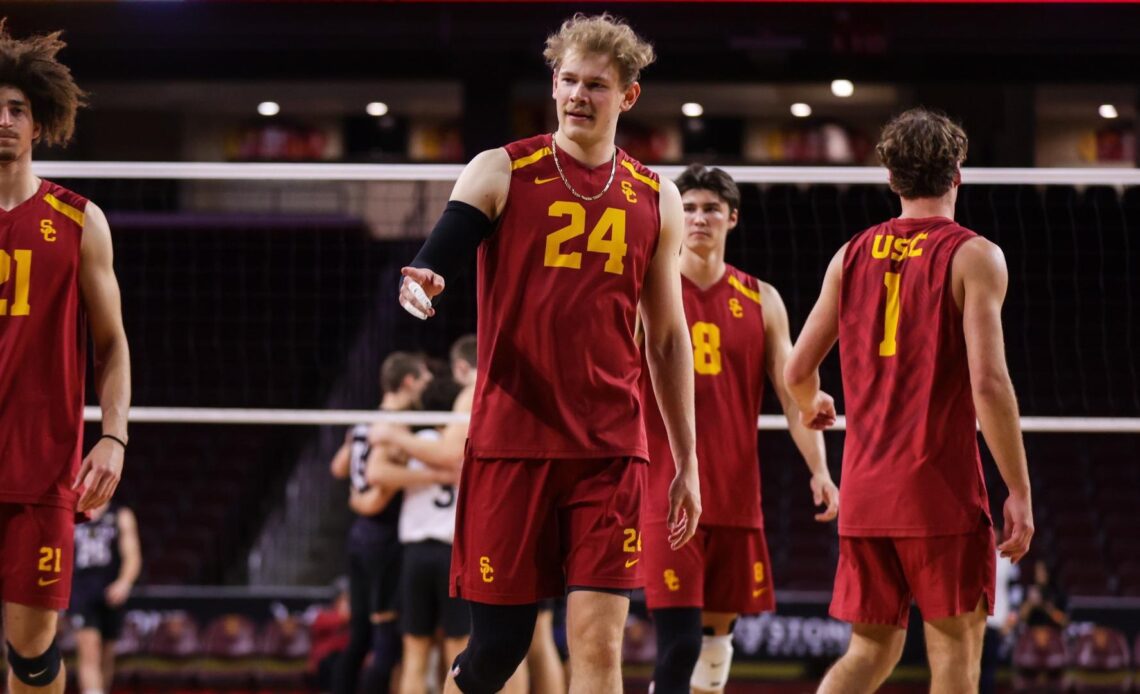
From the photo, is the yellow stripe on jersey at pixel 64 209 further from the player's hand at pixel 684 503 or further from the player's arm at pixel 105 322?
the player's hand at pixel 684 503

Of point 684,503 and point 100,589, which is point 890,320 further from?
point 100,589

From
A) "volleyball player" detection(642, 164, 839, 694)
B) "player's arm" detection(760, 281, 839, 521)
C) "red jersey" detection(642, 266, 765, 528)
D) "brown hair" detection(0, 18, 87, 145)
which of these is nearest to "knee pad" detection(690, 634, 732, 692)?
"volleyball player" detection(642, 164, 839, 694)

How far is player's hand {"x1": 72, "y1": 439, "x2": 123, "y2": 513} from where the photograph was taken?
13.8ft

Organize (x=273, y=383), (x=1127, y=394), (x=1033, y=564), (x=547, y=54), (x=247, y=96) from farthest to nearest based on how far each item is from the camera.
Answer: (x=247, y=96)
(x=273, y=383)
(x=1127, y=394)
(x=1033, y=564)
(x=547, y=54)

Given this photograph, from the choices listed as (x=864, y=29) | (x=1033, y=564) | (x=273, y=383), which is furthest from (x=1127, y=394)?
(x=273, y=383)

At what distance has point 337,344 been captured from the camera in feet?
55.1

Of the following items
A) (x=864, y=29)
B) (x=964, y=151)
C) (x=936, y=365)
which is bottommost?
(x=936, y=365)

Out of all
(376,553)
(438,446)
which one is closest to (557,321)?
(438,446)

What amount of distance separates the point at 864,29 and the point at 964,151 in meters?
8.91

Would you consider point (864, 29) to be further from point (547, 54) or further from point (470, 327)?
point (547, 54)

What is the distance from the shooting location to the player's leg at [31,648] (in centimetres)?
426

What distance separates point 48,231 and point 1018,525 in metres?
2.89

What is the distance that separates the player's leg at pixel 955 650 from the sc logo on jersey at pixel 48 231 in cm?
275

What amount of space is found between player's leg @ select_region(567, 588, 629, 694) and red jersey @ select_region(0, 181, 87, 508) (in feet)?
5.16
